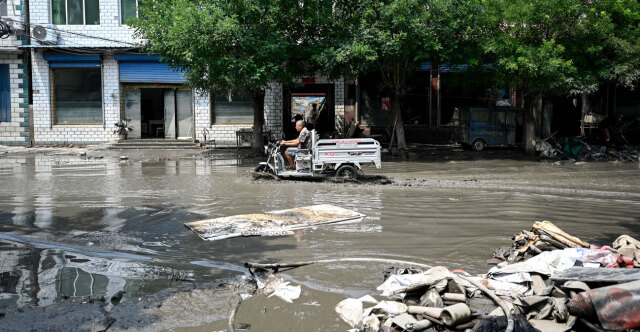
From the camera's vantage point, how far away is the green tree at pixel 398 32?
17703mm

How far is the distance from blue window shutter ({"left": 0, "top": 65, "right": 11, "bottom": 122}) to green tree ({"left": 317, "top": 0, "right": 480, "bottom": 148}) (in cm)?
1611

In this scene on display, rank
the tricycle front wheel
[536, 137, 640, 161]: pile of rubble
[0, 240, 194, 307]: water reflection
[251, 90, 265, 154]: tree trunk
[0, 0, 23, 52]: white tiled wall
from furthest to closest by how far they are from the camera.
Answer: [0, 0, 23, 52]: white tiled wall → [251, 90, 265, 154]: tree trunk → [536, 137, 640, 161]: pile of rubble → the tricycle front wheel → [0, 240, 194, 307]: water reflection

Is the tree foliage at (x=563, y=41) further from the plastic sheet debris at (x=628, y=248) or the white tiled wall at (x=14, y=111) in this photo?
the white tiled wall at (x=14, y=111)

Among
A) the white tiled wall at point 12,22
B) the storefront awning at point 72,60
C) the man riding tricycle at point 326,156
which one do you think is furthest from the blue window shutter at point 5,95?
the man riding tricycle at point 326,156

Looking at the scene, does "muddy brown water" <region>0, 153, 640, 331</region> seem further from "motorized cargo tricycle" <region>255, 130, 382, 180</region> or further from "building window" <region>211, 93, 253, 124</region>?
"building window" <region>211, 93, 253, 124</region>

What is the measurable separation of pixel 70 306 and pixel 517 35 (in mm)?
16715

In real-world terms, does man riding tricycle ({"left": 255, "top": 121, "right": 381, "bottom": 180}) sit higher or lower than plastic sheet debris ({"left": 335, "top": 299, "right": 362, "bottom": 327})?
higher

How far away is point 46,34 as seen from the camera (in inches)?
961

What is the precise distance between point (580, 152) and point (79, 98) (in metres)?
21.6

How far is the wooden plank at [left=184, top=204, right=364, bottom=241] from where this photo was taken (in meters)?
8.48

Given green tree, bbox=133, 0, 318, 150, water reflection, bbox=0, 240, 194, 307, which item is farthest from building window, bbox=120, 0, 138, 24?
water reflection, bbox=0, 240, 194, 307

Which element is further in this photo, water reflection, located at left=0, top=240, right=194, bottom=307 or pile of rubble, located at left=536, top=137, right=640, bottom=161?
pile of rubble, located at left=536, top=137, right=640, bottom=161

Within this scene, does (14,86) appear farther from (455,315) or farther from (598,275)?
(598,275)

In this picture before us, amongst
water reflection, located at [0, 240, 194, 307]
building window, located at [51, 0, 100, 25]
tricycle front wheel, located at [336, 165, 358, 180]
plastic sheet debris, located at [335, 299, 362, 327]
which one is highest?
building window, located at [51, 0, 100, 25]
